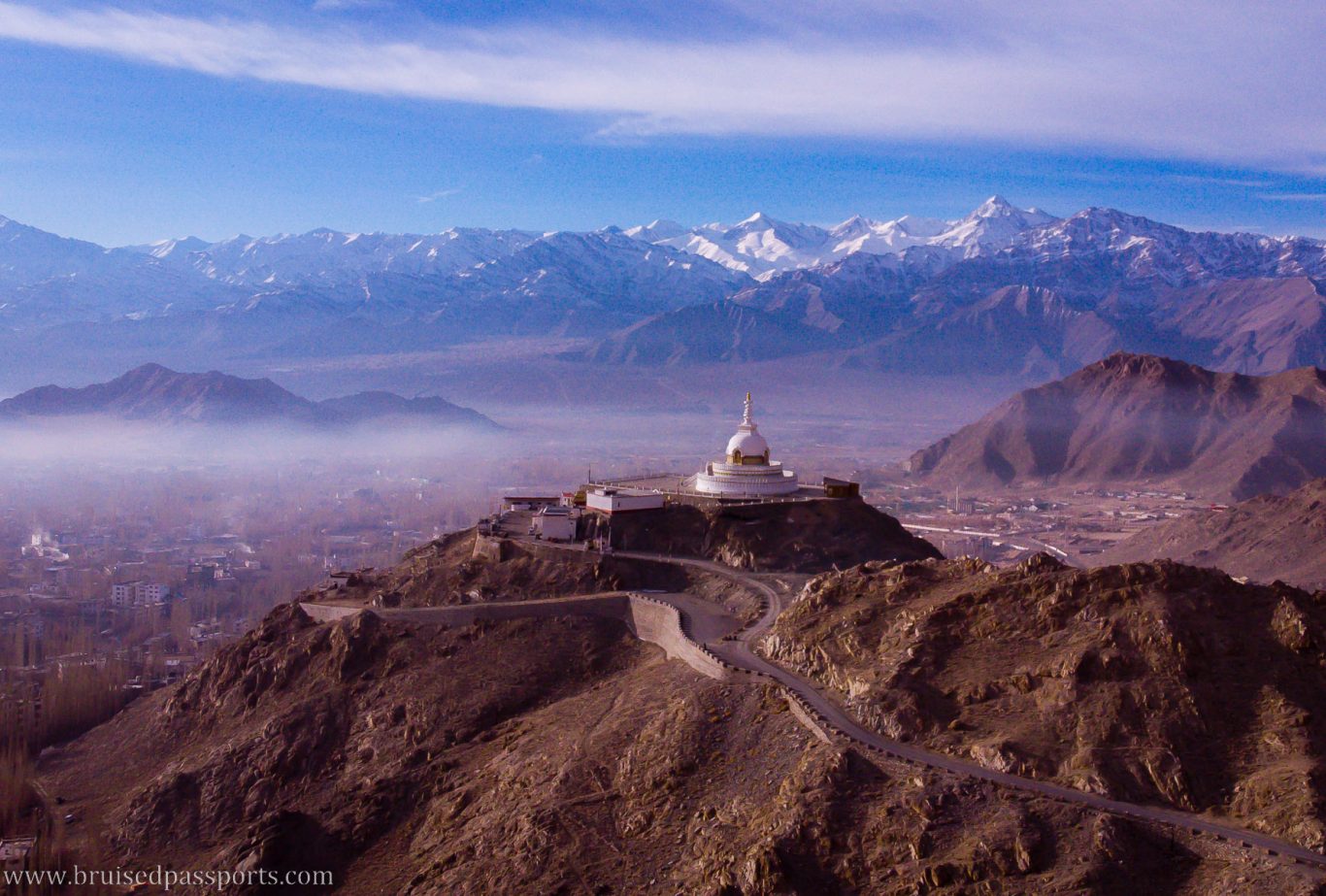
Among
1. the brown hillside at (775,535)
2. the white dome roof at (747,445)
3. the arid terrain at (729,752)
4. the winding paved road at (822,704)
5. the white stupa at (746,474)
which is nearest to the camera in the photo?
the winding paved road at (822,704)

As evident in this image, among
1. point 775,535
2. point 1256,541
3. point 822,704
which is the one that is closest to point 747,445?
point 775,535

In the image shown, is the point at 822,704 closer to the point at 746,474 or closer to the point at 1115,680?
the point at 1115,680

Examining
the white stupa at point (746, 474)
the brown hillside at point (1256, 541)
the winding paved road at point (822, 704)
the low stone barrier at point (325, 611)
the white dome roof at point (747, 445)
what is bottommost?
the brown hillside at point (1256, 541)

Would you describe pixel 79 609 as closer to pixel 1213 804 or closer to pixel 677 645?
pixel 677 645

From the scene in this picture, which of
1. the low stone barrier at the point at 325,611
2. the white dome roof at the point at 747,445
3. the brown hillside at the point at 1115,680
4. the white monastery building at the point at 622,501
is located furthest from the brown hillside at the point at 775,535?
the brown hillside at the point at 1115,680

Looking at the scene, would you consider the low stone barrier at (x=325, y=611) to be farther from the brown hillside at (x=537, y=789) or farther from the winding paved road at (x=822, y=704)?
the winding paved road at (x=822, y=704)
